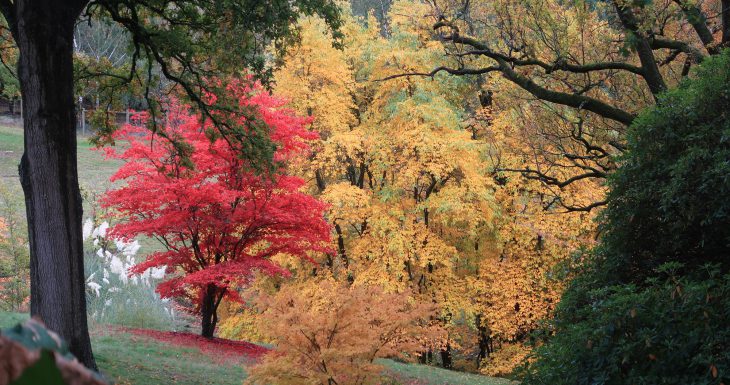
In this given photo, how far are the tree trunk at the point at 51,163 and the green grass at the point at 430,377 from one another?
8.34 m

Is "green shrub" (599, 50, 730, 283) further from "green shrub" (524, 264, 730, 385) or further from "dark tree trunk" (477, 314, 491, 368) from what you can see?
"dark tree trunk" (477, 314, 491, 368)

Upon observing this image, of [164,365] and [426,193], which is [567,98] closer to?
[164,365]

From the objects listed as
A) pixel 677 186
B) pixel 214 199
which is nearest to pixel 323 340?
Answer: pixel 214 199

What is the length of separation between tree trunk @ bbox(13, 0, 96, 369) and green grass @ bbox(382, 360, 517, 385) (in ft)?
27.4

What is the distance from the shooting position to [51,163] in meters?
6.27

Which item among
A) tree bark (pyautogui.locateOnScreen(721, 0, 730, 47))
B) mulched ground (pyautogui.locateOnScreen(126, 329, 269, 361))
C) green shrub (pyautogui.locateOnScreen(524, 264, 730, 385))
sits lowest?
mulched ground (pyautogui.locateOnScreen(126, 329, 269, 361))

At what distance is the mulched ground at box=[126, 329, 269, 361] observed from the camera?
13500 mm

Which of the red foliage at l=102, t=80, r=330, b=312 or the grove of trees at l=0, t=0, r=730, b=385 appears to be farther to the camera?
the red foliage at l=102, t=80, r=330, b=312

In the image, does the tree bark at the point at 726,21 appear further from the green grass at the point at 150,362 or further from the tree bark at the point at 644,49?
the green grass at the point at 150,362

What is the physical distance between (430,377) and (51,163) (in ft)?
33.5

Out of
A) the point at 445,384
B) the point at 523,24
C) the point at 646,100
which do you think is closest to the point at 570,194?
the point at 445,384

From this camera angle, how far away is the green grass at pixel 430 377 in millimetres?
13712

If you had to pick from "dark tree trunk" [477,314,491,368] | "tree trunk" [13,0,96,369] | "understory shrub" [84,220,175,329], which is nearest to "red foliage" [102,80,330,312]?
"understory shrub" [84,220,175,329]

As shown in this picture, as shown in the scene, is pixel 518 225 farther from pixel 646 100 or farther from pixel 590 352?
pixel 590 352
